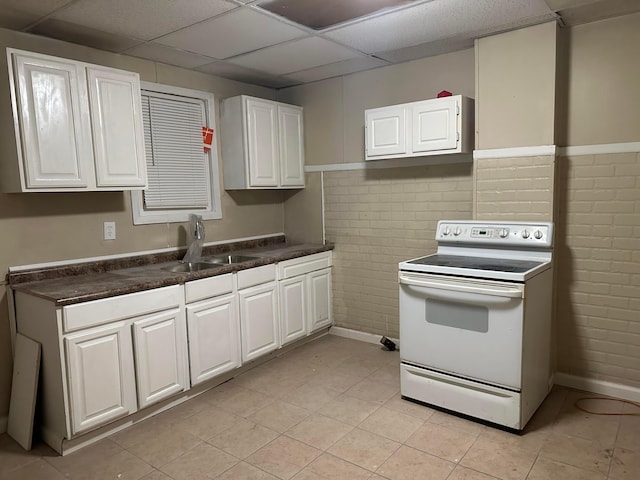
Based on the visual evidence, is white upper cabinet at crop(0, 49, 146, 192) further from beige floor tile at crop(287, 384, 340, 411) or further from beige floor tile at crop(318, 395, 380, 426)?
beige floor tile at crop(318, 395, 380, 426)

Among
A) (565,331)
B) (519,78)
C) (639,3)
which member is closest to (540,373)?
(565,331)

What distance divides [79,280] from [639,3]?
3.73 meters

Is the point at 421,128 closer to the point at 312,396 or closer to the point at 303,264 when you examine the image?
the point at 303,264

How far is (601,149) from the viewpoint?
288 cm

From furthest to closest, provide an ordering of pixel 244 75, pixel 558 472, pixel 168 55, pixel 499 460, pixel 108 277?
pixel 244 75 < pixel 168 55 < pixel 108 277 < pixel 499 460 < pixel 558 472

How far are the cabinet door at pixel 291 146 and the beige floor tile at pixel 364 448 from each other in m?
2.35

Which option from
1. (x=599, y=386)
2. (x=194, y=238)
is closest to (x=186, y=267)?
(x=194, y=238)

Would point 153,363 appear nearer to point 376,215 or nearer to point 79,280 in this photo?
point 79,280

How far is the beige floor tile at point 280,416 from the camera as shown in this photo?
107 inches

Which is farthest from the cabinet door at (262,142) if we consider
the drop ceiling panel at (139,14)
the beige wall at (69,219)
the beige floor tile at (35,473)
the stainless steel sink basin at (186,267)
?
the beige floor tile at (35,473)

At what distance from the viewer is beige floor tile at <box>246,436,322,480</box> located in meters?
2.29

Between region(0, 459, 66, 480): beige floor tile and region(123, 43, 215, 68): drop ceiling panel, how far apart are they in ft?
8.54

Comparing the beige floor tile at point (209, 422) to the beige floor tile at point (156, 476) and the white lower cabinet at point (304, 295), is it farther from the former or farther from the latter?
the white lower cabinet at point (304, 295)

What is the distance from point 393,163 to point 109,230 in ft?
7.52
